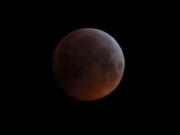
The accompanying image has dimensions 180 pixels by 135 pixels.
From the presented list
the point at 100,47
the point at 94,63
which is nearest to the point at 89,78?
the point at 94,63

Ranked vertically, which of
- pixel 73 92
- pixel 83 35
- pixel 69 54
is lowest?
pixel 73 92

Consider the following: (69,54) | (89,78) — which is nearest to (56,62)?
(69,54)

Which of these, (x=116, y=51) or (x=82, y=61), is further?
(x=116, y=51)

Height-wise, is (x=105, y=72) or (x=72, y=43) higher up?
(x=72, y=43)

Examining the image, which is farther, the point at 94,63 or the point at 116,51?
the point at 116,51

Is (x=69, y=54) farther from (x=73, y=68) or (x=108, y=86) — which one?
(x=108, y=86)

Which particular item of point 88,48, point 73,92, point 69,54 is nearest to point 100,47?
point 88,48

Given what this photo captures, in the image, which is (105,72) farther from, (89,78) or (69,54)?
(69,54)

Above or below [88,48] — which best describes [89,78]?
below
